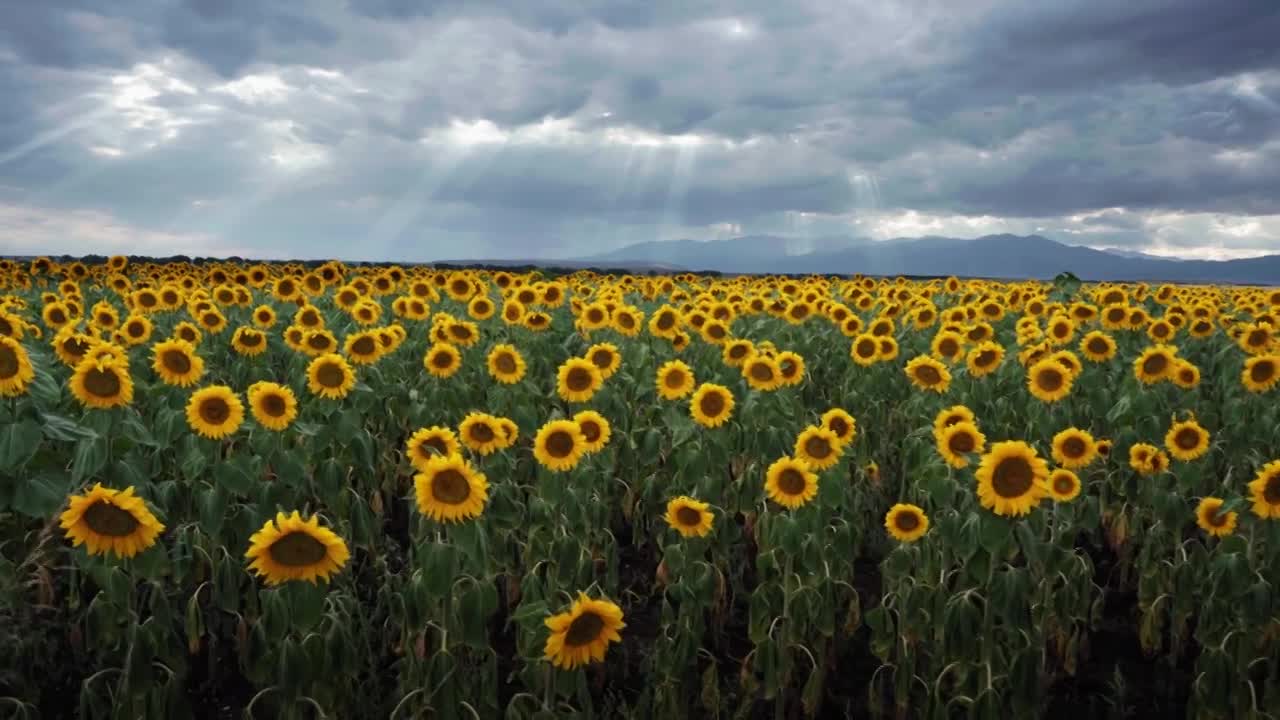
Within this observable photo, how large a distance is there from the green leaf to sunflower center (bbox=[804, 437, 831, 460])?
4224 millimetres

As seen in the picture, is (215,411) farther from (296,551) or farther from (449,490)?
(449,490)

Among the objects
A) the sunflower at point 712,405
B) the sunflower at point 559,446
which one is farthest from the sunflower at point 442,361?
the sunflower at point 559,446

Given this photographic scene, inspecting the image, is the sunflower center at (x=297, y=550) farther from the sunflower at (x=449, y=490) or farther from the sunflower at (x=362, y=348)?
the sunflower at (x=362, y=348)

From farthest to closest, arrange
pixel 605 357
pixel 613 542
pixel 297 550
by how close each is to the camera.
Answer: pixel 605 357 < pixel 613 542 < pixel 297 550

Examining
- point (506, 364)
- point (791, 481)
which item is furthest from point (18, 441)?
point (791, 481)

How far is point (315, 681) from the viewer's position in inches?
165

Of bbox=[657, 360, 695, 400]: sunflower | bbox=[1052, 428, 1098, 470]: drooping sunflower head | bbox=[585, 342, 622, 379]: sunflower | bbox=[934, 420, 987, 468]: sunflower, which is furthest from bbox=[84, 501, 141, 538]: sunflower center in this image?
bbox=[1052, 428, 1098, 470]: drooping sunflower head

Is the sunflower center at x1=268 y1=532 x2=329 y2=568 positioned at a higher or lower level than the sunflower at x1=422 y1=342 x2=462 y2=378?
lower

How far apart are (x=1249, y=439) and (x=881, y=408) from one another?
324cm

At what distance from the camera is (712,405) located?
619 cm

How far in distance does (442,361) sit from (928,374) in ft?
14.4

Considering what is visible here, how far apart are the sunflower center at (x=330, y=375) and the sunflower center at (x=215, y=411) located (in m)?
1.21

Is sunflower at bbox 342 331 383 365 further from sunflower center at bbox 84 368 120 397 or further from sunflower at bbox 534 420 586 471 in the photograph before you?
sunflower at bbox 534 420 586 471

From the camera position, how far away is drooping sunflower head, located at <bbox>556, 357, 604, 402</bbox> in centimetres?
679
